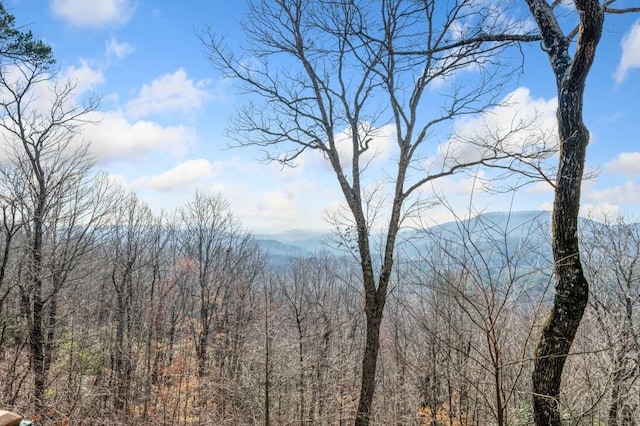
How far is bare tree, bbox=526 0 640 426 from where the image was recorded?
9.34 ft

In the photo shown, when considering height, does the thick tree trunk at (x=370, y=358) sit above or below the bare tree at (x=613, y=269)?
below

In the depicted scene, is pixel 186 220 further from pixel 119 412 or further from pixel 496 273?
pixel 496 273

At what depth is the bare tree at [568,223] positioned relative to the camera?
9.34 feet

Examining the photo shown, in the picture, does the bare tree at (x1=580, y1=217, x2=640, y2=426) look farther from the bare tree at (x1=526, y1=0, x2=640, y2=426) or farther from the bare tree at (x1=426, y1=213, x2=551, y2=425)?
the bare tree at (x1=426, y1=213, x2=551, y2=425)

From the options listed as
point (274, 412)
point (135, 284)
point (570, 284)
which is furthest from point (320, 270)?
point (570, 284)

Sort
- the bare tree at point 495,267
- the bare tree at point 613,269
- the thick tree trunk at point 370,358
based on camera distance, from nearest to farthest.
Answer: the bare tree at point 495,267 < the thick tree trunk at point 370,358 < the bare tree at point 613,269

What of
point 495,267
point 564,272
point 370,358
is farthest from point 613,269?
point 495,267

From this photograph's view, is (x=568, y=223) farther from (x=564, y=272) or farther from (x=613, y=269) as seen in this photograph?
(x=613, y=269)

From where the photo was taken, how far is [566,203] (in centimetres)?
296

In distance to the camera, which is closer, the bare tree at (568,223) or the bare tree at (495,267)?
the bare tree at (495,267)

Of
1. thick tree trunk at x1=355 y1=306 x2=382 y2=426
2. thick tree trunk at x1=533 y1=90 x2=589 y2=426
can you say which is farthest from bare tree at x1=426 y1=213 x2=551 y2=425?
thick tree trunk at x1=355 y1=306 x2=382 y2=426

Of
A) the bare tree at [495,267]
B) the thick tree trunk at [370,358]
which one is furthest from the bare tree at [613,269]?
the bare tree at [495,267]

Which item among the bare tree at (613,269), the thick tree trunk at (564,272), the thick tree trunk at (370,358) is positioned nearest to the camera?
the thick tree trunk at (564,272)

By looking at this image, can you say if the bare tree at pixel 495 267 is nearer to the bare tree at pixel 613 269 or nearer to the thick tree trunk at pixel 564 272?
the thick tree trunk at pixel 564 272
